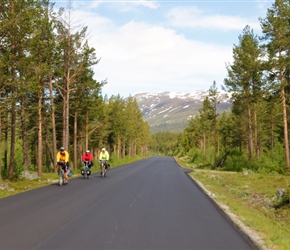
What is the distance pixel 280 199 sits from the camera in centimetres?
1752

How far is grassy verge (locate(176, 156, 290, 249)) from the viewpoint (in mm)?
7676

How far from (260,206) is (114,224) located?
993cm

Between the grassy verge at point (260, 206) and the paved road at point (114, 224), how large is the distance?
52cm

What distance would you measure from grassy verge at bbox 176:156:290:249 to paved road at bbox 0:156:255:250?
52cm

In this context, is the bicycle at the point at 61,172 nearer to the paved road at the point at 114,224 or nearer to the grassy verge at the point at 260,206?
the paved road at the point at 114,224

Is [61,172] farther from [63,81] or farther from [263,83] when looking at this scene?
[263,83]

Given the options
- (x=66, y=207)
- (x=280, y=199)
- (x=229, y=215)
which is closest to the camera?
(x=229, y=215)

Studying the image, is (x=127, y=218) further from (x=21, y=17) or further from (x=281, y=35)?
(x=281, y=35)

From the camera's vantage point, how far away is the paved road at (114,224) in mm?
6785

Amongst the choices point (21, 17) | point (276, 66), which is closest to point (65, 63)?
point (21, 17)

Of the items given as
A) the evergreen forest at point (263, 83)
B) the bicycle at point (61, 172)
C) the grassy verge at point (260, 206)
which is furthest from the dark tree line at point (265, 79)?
the bicycle at point (61, 172)

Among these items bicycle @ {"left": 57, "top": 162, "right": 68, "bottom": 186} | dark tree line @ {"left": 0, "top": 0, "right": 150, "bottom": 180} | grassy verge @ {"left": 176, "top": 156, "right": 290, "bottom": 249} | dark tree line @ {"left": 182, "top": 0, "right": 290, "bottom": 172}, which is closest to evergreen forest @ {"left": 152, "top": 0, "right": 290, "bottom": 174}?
dark tree line @ {"left": 182, "top": 0, "right": 290, "bottom": 172}

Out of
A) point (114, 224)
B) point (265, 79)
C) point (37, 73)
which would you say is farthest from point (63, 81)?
point (114, 224)

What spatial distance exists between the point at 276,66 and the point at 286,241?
27278mm
